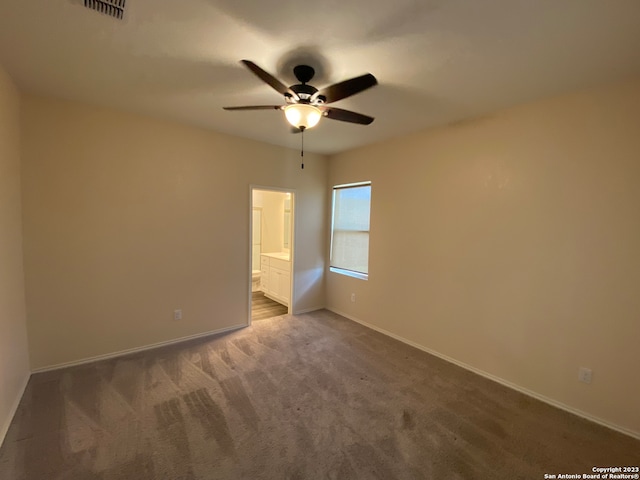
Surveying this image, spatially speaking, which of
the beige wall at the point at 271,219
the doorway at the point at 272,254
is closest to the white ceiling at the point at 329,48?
the doorway at the point at 272,254

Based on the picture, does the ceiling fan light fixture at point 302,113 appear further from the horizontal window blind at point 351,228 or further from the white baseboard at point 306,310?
the white baseboard at point 306,310

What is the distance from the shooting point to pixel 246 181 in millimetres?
3770

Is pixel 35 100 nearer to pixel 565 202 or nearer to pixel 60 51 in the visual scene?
pixel 60 51

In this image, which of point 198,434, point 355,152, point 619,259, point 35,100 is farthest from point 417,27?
point 35,100

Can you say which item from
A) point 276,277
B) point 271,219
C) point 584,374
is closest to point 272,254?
point 276,277

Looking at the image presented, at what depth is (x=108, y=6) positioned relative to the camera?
1460mm

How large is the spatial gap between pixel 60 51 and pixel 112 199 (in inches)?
54.1

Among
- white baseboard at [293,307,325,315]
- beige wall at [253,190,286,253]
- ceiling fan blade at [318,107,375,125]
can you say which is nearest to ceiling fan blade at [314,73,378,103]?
ceiling fan blade at [318,107,375,125]

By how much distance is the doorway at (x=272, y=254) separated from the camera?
4.57m

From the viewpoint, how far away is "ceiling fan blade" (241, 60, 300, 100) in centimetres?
154

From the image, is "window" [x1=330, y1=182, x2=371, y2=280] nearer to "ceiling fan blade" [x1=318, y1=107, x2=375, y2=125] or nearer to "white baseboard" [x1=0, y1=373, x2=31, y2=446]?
"ceiling fan blade" [x1=318, y1=107, x2=375, y2=125]

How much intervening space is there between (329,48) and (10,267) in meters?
2.83

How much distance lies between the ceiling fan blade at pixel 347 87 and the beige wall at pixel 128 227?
214 cm

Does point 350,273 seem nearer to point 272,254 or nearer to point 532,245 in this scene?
point 272,254
